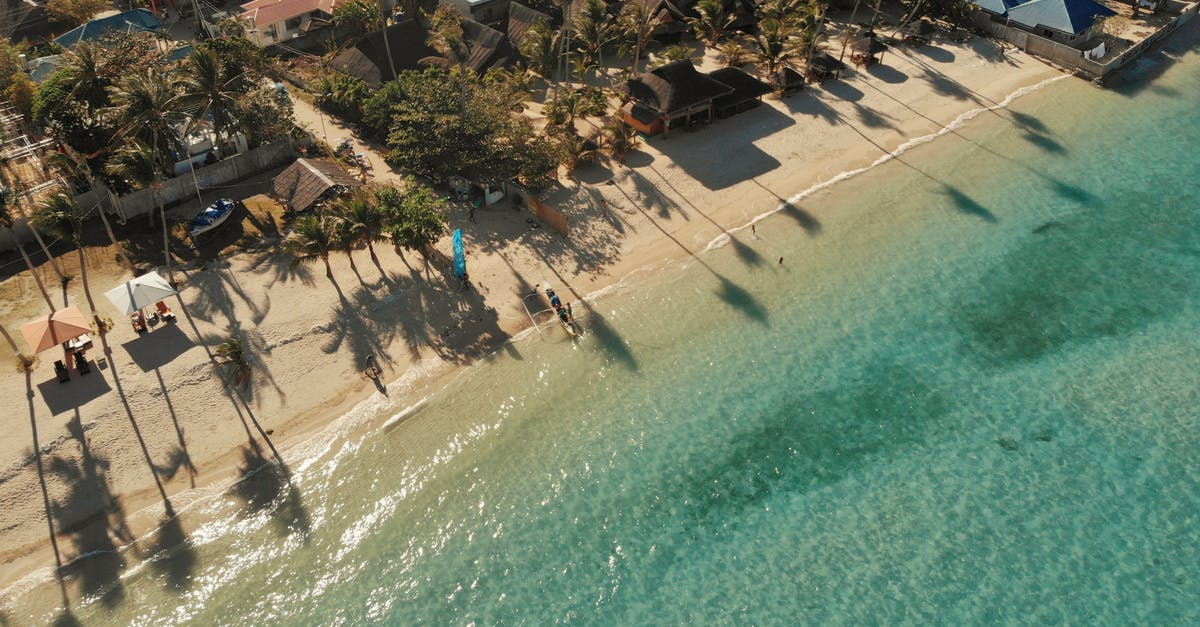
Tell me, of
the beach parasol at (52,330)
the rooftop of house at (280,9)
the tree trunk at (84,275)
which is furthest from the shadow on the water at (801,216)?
the rooftop of house at (280,9)

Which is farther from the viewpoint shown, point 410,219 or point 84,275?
point 84,275

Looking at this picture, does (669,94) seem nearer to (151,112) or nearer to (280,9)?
(151,112)

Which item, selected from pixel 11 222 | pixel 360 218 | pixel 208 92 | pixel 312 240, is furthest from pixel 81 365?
pixel 208 92

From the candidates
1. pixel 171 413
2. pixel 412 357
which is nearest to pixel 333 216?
pixel 412 357

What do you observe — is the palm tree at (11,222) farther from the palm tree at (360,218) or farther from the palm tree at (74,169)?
the palm tree at (360,218)

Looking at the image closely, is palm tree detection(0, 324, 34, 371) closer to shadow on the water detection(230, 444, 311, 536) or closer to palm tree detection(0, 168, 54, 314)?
palm tree detection(0, 168, 54, 314)

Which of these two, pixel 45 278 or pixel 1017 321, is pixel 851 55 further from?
pixel 45 278
